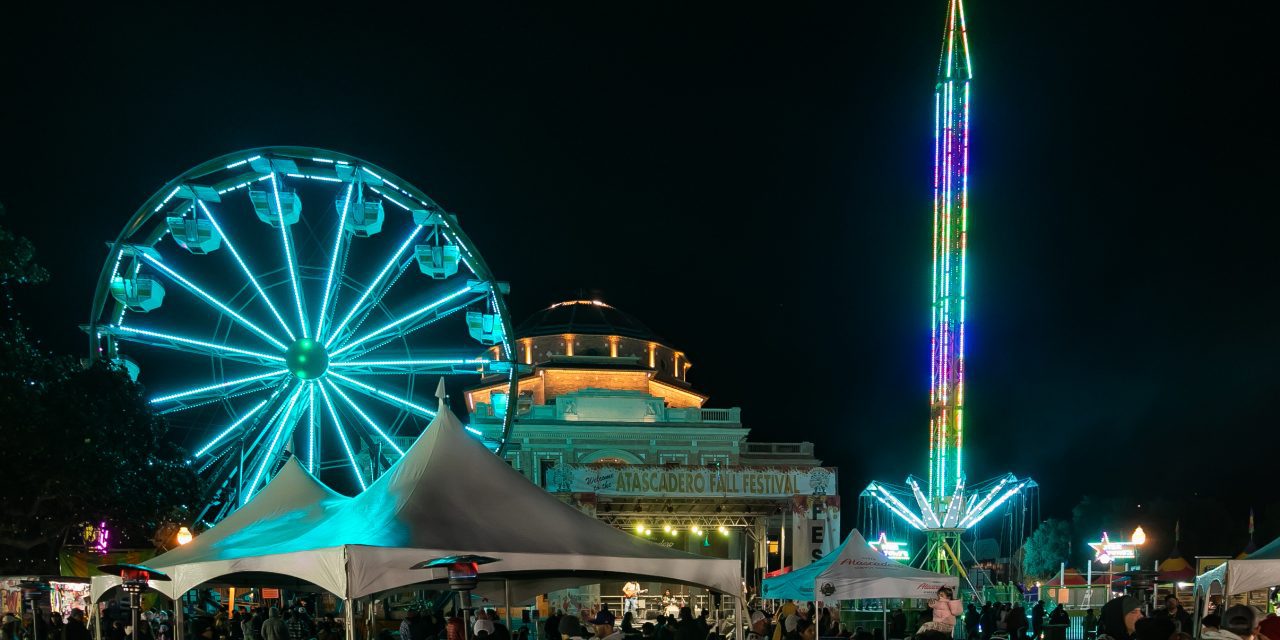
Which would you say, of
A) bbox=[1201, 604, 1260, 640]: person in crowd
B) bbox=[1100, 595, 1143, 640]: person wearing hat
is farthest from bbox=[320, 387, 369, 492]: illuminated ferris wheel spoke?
bbox=[1201, 604, 1260, 640]: person in crowd

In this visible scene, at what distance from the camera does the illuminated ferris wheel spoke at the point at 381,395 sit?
2827cm

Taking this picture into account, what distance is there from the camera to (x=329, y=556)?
1094 centimetres

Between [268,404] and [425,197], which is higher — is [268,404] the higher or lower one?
the lower one

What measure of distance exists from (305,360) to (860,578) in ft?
42.8

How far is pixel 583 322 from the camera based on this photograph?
242ft

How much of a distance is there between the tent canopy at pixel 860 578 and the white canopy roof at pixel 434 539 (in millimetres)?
6603

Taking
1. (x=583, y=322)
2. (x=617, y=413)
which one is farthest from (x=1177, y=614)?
(x=583, y=322)

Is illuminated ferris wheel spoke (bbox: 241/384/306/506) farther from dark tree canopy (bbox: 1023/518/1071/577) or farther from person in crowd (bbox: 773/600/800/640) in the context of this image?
dark tree canopy (bbox: 1023/518/1071/577)

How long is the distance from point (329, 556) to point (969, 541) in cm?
8390

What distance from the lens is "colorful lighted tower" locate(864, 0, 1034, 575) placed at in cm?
3875

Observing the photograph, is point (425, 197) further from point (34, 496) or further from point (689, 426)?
point (689, 426)

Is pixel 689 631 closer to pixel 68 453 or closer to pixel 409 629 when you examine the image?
pixel 409 629

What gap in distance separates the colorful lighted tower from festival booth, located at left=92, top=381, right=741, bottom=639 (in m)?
26.4

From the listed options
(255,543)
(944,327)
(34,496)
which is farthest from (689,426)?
(255,543)
